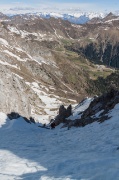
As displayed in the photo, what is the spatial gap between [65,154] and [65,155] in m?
0.64

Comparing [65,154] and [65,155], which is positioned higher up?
[65,155]

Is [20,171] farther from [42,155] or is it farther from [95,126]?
[95,126]

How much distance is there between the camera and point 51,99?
16062 cm

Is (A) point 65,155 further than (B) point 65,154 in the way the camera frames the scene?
No

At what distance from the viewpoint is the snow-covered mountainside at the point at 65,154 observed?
16952mm

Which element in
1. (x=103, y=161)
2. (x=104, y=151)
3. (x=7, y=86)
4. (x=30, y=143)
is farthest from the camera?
(x=7, y=86)

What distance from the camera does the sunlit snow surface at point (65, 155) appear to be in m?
16.9

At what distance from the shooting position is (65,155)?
2384 cm

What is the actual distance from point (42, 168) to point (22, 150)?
27.6 feet

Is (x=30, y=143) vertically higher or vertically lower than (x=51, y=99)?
higher

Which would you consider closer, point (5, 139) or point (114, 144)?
point (114, 144)

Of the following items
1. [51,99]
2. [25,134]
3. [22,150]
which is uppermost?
[22,150]

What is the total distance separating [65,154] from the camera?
2448cm

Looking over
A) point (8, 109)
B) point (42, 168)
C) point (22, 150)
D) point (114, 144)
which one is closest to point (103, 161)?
point (42, 168)
